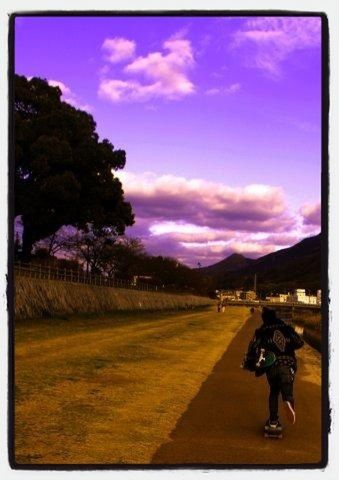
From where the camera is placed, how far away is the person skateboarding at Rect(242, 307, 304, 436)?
626 cm

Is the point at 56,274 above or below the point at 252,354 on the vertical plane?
above

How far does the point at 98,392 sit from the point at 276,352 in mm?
4644

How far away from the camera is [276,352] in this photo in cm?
631

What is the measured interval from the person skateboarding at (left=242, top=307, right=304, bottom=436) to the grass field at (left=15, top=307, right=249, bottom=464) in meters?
1.52

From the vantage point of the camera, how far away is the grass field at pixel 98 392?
21.4 feet

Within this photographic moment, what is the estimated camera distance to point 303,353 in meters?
17.4

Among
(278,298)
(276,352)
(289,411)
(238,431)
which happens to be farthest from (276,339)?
(238,431)

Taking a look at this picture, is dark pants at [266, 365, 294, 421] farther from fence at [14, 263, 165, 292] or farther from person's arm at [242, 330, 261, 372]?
fence at [14, 263, 165, 292]

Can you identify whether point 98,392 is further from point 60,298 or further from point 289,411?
point 60,298

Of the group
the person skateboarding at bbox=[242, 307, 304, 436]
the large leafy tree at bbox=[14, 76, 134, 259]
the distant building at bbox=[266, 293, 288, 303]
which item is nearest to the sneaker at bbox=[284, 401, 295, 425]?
the person skateboarding at bbox=[242, 307, 304, 436]

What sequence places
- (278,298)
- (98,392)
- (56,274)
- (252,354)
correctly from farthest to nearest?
(56,274), (98,392), (278,298), (252,354)

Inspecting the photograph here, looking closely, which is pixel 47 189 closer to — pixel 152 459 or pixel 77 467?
pixel 152 459

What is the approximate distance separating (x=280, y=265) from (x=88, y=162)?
46.6 feet

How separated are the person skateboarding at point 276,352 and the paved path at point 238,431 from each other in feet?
1.70
